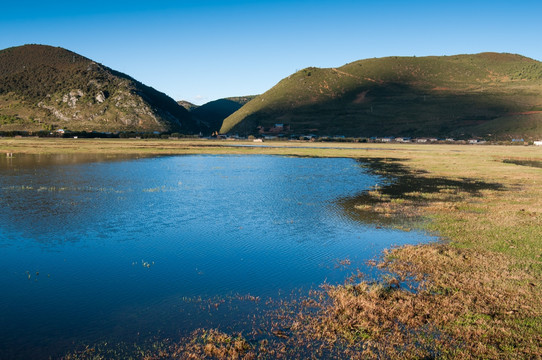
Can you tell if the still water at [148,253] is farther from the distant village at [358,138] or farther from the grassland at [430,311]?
the distant village at [358,138]

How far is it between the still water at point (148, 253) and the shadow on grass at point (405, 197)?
1.71 meters

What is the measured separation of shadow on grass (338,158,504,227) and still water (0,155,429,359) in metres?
1.71

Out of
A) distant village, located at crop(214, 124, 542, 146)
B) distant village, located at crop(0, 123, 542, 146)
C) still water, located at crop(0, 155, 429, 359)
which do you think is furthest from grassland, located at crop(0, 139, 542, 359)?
distant village, located at crop(0, 123, 542, 146)

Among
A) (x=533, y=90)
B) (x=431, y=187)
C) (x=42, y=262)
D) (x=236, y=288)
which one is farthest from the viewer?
(x=533, y=90)

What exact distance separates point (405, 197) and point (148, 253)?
22907 millimetres

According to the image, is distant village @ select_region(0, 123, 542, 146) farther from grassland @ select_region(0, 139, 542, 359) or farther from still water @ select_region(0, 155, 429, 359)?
grassland @ select_region(0, 139, 542, 359)

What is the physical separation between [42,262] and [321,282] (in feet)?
38.5

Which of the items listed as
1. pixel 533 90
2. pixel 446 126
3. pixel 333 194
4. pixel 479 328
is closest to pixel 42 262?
pixel 479 328

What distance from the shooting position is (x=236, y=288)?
14680mm

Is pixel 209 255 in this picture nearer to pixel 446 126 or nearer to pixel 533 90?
pixel 446 126

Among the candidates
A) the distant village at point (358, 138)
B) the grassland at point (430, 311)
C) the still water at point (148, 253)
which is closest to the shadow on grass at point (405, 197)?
the still water at point (148, 253)

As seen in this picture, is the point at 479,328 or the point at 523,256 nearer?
the point at 479,328

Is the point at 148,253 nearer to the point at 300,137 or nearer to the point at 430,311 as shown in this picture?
the point at 430,311

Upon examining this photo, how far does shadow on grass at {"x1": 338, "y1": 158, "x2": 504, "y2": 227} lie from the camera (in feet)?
88.6
